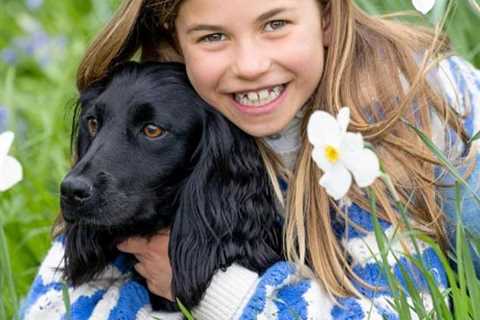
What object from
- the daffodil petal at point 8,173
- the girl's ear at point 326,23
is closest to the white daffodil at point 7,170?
the daffodil petal at point 8,173

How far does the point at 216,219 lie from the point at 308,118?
352 millimetres

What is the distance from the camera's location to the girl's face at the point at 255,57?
2.52m

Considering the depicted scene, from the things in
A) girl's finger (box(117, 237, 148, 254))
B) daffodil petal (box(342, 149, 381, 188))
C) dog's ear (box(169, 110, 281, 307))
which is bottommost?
girl's finger (box(117, 237, 148, 254))

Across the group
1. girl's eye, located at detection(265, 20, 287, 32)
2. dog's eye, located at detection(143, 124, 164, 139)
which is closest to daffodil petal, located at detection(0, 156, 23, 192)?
dog's eye, located at detection(143, 124, 164, 139)

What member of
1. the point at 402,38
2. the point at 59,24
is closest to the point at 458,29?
the point at 402,38

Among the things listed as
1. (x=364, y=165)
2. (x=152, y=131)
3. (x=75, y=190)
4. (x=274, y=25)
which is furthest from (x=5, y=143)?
(x=274, y=25)

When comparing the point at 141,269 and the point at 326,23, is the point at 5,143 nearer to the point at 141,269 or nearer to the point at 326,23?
the point at 141,269

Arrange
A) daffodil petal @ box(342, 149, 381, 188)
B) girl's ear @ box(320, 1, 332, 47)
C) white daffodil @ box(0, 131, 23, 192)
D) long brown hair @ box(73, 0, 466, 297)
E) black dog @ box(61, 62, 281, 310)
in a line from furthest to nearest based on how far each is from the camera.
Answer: girl's ear @ box(320, 1, 332, 47) → long brown hair @ box(73, 0, 466, 297) → black dog @ box(61, 62, 281, 310) → white daffodil @ box(0, 131, 23, 192) → daffodil petal @ box(342, 149, 381, 188)

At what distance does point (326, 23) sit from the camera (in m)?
2.74

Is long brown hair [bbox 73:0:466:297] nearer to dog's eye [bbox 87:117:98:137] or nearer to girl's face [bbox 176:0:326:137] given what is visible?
girl's face [bbox 176:0:326:137]

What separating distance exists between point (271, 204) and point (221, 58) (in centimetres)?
38

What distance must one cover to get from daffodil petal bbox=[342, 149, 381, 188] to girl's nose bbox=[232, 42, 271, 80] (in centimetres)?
69

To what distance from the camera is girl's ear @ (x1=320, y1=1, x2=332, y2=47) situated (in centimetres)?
272

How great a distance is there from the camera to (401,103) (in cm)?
262
